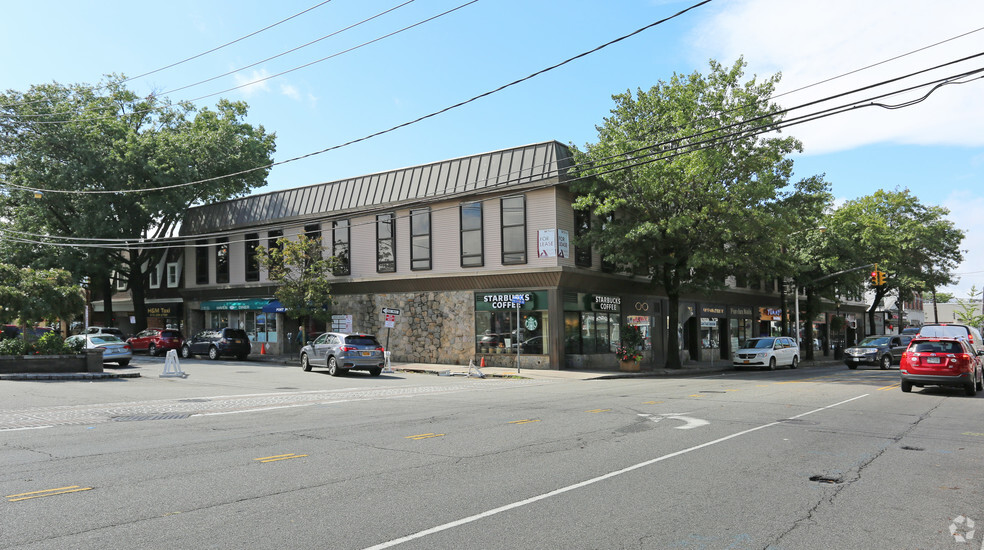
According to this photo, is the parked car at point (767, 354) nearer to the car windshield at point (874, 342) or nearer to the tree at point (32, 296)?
the car windshield at point (874, 342)

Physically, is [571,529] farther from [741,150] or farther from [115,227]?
[115,227]

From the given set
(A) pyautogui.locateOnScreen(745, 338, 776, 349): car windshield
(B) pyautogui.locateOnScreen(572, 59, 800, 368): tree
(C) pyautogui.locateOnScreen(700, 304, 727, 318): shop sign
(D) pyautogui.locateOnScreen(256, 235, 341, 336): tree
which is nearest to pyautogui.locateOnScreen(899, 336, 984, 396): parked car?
(B) pyautogui.locateOnScreen(572, 59, 800, 368): tree

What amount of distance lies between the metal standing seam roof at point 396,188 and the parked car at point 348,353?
8618mm

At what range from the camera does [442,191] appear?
31.2 meters

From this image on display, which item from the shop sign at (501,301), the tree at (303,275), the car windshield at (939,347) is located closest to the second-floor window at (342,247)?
the tree at (303,275)

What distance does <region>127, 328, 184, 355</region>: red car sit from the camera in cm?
3647

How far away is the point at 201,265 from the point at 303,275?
1299 cm

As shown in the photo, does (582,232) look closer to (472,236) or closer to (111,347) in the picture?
(472,236)

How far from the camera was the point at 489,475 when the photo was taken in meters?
7.38

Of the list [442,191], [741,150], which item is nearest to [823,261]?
[741,150]

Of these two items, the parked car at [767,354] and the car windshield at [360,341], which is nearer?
the car windshield at [360,341]

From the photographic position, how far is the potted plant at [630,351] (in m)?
29.5

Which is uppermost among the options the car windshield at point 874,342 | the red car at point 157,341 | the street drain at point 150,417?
the red car at point 157,341

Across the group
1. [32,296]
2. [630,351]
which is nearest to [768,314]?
[630,351]
